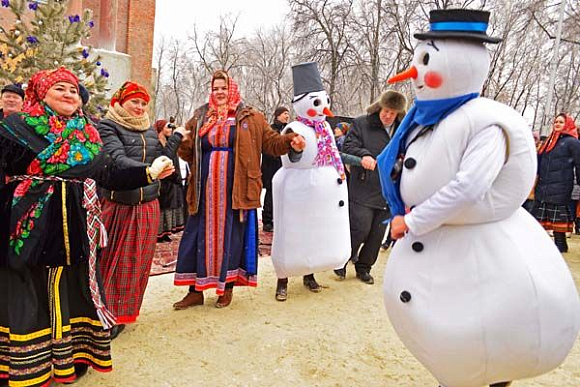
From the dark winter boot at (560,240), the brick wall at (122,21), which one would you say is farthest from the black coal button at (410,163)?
the brick wall at (122,21)

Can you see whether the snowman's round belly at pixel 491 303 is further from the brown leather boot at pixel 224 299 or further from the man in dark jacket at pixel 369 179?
the man in dark jacket at pixel 369 179

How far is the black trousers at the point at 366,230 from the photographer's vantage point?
4680 mm

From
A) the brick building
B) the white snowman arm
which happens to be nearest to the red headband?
the white snowman arm

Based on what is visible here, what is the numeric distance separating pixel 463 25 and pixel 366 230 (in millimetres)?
2897

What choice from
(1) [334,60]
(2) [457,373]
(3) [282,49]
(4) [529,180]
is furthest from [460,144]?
(3) [282,49]

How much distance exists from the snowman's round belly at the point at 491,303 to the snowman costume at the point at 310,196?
195 cm

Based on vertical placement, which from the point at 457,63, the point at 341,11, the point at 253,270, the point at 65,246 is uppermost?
the point at 341,11

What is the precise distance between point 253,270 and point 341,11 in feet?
50.7

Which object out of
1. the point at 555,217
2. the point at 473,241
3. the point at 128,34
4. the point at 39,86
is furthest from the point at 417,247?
the point at 128,34

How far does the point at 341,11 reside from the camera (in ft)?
56.8

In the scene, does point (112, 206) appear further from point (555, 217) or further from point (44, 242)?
point (555, 217)

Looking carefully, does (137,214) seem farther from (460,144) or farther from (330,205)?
(460,144)

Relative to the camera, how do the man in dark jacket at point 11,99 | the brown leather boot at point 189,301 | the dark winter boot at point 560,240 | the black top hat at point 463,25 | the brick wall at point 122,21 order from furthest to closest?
the brick wall at point 122,21 < the dark winter boot at point 560,240 < the man in dark jacket at point 11,99 < the brown leather boot at point 189,301 < the black top hat at point 463,25

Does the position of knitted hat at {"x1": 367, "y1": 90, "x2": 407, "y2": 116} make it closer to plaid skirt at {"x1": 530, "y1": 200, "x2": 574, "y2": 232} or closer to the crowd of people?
the crowd of people
